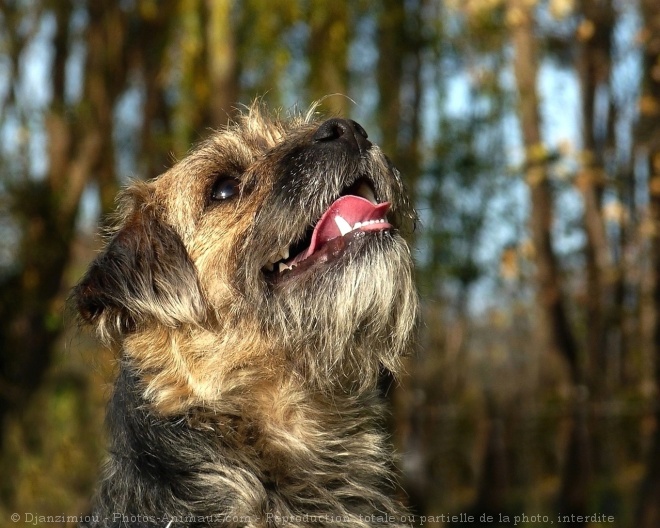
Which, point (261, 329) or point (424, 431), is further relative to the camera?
point (424, 431)

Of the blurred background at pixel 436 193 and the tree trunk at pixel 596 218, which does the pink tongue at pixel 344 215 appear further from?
the tree trunk at pixel 596 218

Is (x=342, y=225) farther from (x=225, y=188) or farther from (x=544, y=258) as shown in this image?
(x=544, y=258)

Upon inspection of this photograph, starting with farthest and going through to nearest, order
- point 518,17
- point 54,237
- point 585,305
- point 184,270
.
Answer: point 585,305 < point 54,237 < point 518,17 < point 184,270

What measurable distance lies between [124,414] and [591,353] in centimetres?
733

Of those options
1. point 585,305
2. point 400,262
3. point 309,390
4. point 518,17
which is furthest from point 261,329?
→ point 585,305

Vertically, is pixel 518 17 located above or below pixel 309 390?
above

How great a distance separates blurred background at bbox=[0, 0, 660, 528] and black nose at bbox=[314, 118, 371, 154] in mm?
3414

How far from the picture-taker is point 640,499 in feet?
22.6

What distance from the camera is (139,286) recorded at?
290 centimetres

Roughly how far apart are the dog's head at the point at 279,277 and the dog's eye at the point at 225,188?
1.4 inches

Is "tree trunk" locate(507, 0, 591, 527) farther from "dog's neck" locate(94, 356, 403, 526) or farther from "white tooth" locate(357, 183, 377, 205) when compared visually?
"dog's neck" locate(94, 356, 403, 526)

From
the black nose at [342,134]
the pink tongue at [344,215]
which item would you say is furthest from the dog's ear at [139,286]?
the black nose at [342,134]

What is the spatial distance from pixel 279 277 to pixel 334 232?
255 millimetres

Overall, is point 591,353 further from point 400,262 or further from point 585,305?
point 400,262
